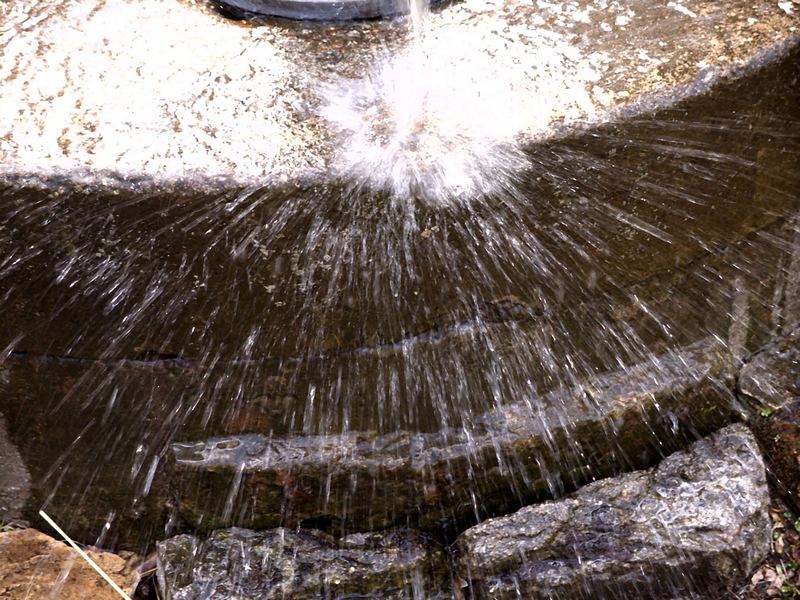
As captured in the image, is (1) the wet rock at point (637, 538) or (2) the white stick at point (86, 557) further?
(2) the white stick at point (86, 557)

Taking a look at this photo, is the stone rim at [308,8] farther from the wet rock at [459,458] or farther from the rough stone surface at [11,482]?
the rough stone surface at [11,482]

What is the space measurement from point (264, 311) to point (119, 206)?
458 millimetres

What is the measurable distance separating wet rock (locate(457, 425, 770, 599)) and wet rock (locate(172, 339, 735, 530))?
0.11 meters

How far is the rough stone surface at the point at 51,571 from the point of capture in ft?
8.98

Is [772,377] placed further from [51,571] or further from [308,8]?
[51,571]

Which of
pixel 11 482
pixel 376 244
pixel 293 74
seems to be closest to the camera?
pixel 376 244

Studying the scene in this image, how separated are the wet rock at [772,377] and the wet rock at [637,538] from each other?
0.87ft

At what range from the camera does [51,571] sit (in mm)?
2777

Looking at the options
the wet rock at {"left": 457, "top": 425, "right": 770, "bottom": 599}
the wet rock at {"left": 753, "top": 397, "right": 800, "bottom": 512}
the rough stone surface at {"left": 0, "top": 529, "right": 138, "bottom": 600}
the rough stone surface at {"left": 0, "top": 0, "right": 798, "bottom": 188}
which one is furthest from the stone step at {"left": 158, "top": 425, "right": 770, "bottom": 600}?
the rough stone surface at {"left": 0, "top": 0, "right": 798, "bottom": 188}

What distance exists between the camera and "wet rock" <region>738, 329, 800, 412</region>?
2805 millimetres

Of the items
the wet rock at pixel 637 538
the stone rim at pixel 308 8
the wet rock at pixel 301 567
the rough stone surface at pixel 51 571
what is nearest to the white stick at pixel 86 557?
the rough stone surface at pixel 51 571

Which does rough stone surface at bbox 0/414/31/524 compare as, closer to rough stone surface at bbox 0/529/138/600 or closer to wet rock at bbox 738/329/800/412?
rough stone surface at bbox 0/529/138/600

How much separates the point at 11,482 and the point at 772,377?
8.71 ft

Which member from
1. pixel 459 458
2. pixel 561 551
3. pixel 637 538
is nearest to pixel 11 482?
pixel 459 458
